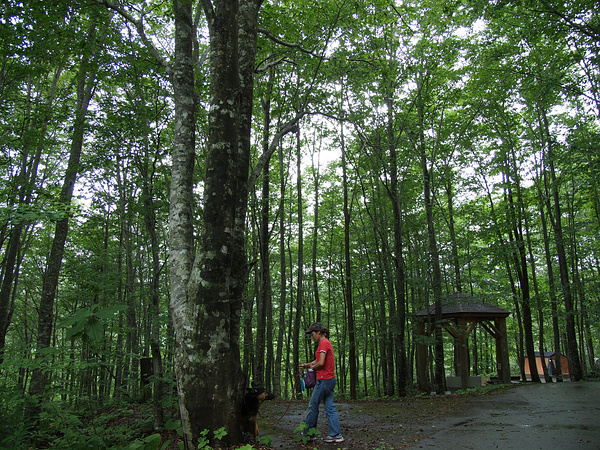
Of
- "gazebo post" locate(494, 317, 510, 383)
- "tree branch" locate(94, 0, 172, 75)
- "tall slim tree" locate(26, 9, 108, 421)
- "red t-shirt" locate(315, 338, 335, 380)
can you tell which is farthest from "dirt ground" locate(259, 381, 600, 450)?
"tree branch" locate(94, 0, 172, 75)

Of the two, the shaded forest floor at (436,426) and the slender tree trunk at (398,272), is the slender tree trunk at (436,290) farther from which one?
the shaded forest floor at (436,426)

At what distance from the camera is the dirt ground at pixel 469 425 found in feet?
16.6

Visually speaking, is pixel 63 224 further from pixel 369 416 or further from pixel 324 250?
pixel 324 250

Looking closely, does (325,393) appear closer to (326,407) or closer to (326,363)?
(326,407)

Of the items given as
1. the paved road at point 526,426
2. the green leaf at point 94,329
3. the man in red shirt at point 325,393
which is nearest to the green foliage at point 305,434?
the man in red shirt at point 325,393

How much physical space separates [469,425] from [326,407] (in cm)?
296

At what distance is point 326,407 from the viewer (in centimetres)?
530

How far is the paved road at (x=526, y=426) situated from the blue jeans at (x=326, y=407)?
113 centimetres

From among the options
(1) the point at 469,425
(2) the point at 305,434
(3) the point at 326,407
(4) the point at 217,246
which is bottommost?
(1) the point at 469,425

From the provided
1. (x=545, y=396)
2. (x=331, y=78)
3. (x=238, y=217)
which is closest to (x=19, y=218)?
(x=238, y=217)

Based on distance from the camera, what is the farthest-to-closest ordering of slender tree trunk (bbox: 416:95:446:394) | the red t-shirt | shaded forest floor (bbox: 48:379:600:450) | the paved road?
slender tree trunk (bbox: 416:95:446:394) < the red t-shirt < shaded forest floor (bbox: 48:379:600:450) < the paved road

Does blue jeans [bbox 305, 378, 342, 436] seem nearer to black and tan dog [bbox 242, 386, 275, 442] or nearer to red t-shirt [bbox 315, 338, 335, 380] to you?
red t-shirt [bbox 315, 338, 335, 380]

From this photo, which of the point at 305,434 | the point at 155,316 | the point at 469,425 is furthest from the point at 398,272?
the point at 155,316

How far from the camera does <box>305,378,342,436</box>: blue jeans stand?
5.25m
